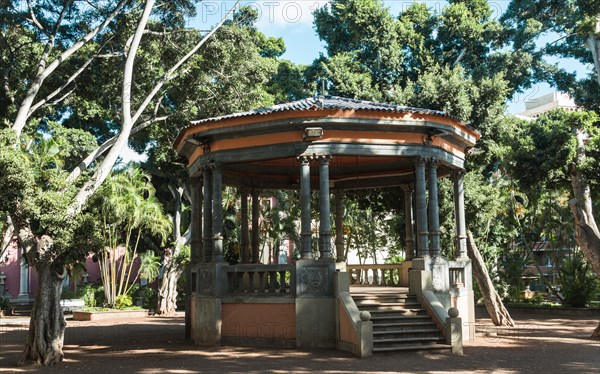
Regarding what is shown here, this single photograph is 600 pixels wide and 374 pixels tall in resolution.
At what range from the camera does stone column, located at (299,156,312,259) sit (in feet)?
49.8

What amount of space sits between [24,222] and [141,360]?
3983 mm

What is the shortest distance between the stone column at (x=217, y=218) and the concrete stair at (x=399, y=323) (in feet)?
12.5

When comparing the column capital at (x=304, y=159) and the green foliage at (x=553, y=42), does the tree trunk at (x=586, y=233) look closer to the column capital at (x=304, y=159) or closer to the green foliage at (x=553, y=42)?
the column capital at (x=304, y=159)

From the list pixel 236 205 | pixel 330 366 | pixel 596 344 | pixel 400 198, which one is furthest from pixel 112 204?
pixel 596 344

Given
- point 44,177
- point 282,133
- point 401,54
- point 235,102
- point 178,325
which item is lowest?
point 178,325

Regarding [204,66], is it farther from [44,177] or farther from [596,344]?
[596,344]

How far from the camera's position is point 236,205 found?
1447 inches

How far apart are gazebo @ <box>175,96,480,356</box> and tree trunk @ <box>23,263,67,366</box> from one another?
394cm

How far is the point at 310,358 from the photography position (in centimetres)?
1307

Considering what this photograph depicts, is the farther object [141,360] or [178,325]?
[178,325]

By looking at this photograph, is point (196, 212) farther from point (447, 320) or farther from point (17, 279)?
point (17, 279)

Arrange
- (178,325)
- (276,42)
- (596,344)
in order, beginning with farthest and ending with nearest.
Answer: (276,42)
(178,325)
(596,344)

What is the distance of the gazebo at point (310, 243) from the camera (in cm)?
1480

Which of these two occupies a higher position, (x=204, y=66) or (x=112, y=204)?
(x=204, y=66)
